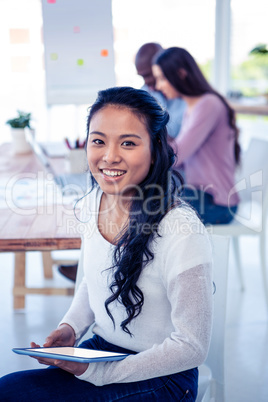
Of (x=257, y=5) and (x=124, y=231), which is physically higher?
(x=257, y=5)

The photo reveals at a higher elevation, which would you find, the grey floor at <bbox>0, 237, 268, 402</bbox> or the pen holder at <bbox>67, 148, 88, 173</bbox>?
the pen holder at <bbox>67, 148, 88, 173</bbox>

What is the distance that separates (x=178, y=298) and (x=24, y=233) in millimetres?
566

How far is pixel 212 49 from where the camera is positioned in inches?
193

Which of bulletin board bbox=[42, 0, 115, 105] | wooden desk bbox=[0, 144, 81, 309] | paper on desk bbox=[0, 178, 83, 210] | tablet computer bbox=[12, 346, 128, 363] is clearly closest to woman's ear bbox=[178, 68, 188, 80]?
bulletin board bbox=[42, 0, 115, 105]

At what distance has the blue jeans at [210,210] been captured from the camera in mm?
2086

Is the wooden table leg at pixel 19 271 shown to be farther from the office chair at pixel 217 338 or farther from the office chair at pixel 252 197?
the office chair at pixel 217 338

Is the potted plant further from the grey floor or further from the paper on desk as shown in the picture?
the grey floor

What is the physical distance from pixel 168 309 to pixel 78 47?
1.70 metres

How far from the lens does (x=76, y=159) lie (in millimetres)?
1946

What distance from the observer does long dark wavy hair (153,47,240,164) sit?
221cm

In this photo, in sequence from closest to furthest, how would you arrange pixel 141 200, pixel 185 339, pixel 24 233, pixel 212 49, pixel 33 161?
1. pixel 185 339
2. pixel 141 200
3. pixel 24 233
4. pixel 33 161
5. pixel 212 49

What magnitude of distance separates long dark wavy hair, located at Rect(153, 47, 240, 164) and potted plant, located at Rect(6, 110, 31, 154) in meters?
0.73

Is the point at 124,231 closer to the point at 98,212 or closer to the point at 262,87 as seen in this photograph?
the point at 98,212

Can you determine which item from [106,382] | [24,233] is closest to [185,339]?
[106,382]
